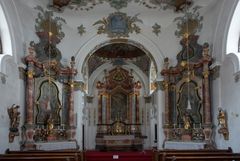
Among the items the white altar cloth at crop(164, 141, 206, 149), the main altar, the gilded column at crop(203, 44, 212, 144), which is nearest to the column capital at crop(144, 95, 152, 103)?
the main altar

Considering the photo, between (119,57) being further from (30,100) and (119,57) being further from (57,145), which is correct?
(30,100)

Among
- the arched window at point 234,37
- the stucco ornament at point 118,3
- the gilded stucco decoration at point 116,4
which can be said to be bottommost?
the arched window at point 234,37

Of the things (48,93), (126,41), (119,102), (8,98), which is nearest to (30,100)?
(48,93)

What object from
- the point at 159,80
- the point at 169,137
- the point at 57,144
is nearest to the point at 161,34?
the point at 159,80

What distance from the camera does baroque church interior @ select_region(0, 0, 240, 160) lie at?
12188 mm

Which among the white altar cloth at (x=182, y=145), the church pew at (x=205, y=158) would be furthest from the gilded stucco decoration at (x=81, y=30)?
the church pew at (x=205, y=158)

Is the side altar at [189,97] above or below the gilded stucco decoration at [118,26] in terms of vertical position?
below

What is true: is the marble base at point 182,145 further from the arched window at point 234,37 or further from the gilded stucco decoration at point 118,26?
the gilded stucco decoration at point 118,26

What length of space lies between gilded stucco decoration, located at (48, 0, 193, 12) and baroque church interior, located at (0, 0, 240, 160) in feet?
0.13

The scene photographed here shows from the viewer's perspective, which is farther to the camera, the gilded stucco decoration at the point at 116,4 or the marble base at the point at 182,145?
the gilded stucco decoration at the point at 116,4

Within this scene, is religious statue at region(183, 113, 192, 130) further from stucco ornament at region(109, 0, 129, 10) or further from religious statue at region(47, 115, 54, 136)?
religious statue at region(47, 115, 54, 136)

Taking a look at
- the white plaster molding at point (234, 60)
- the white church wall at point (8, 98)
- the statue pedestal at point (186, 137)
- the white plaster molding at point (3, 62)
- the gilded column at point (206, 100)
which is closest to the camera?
the white church wall at point (8, 98)

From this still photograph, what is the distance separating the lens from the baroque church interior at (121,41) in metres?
12.2

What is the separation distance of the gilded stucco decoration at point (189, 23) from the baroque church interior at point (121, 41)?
0.04 metres
